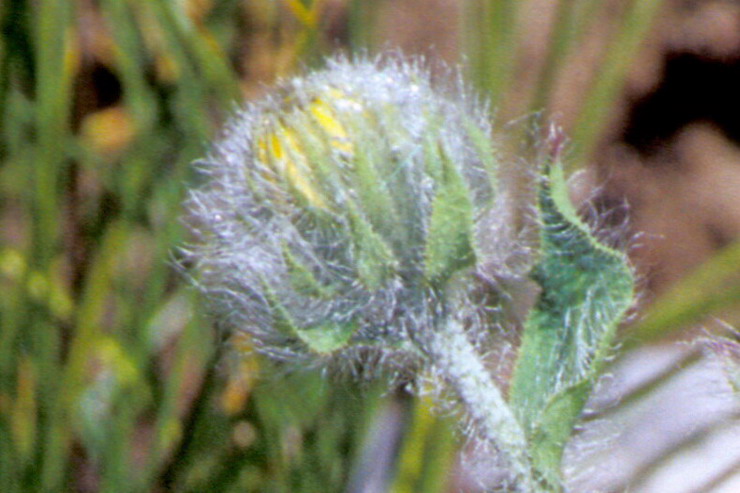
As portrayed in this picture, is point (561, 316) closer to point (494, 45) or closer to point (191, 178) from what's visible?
point (494, 45)

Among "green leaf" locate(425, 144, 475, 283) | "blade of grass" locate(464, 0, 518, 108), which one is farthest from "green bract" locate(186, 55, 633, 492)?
"blade of grass" locate(464, 0, 518, 108)

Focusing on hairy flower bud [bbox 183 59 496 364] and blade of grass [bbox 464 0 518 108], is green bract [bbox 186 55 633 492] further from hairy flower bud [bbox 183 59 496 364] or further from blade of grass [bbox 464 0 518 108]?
blade of grass [bbox 464 0 518 108]

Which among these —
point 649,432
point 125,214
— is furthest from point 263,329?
point 649,432

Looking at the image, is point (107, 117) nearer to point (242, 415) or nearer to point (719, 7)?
point (242, 415)

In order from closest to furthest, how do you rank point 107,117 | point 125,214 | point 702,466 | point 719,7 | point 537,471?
point 537,471
point 125,214
point 702,466
point 719,7
point 107,117

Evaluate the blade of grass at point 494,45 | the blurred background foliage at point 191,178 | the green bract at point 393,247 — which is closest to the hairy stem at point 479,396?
the green bract at point 393,247
